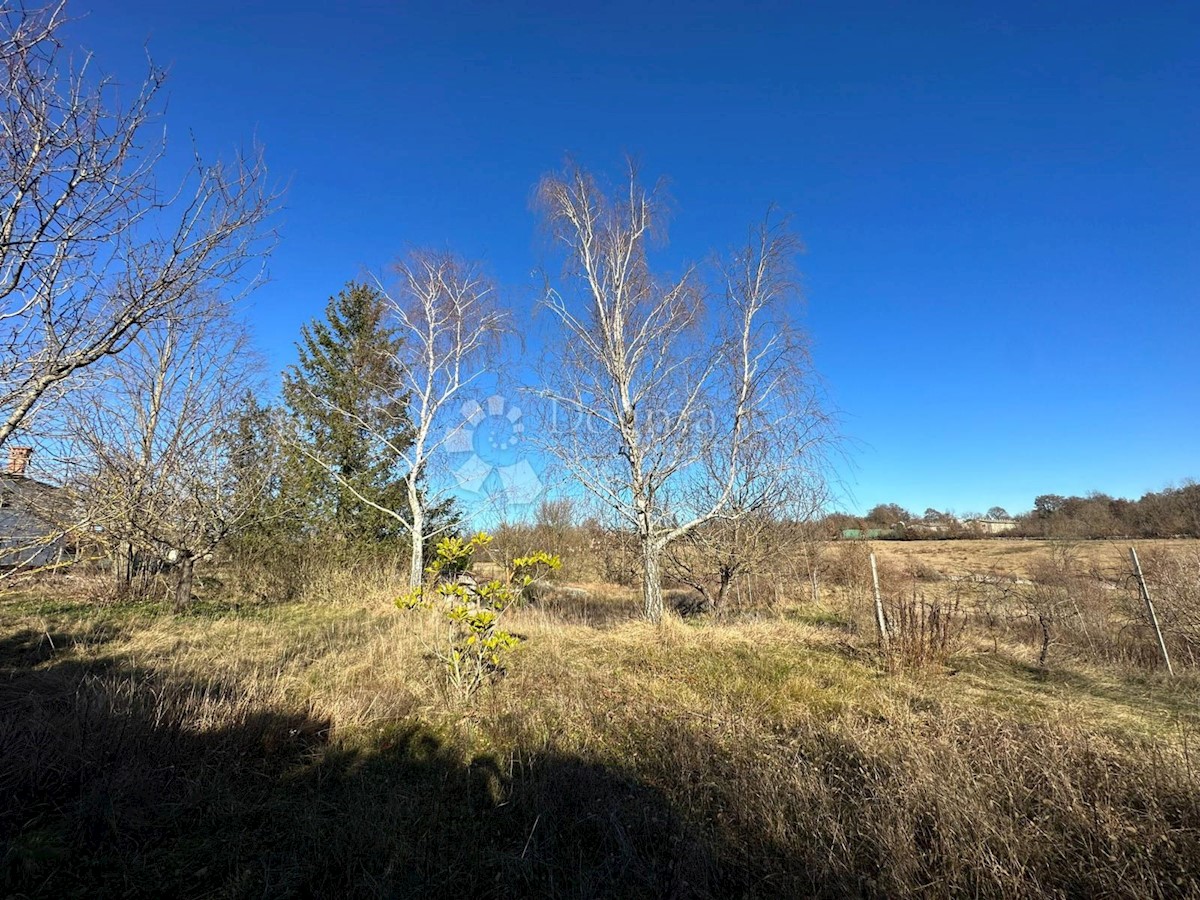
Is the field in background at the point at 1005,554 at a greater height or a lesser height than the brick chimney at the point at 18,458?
lesser

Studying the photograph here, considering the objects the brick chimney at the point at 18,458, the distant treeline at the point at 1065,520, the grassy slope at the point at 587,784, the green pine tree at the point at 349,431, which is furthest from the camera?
the distant treeline at the point at 1065,520

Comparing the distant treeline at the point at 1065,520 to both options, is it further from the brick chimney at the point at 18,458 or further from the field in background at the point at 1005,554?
the brick chimney at the point at 18,458

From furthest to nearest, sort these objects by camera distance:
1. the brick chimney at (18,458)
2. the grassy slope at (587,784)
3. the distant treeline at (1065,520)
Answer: the distant treeline at (1065,520), the brick chimney at (18,458), the grassy slope at (587,784)

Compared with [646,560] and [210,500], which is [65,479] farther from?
[646,560]

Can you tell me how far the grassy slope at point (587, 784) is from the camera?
2.46 m

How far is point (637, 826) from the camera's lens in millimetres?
2887

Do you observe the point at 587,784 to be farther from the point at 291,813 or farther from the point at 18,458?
the point at 18,458

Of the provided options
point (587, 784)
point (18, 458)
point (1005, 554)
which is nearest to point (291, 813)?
point (587, 784)

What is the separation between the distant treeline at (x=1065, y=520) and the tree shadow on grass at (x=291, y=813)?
17.2m

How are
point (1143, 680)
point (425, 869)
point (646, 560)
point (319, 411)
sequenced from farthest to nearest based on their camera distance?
1. point (319, 411)
2. point (646, 560)
3. point (1143, 680)
4. point (425, 869)

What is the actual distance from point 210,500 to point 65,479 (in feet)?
19.3

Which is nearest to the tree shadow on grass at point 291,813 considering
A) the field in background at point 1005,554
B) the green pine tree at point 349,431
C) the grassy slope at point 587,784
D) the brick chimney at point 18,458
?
the grassy slope at point 587,784

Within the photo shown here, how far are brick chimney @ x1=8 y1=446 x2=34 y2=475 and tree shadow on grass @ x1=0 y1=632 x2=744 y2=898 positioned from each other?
1.93 metres

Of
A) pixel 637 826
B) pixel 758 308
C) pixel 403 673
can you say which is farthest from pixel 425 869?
pixel 758 308
